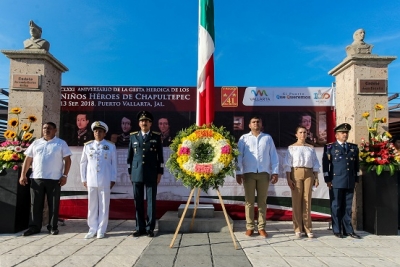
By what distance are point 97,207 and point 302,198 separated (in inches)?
120

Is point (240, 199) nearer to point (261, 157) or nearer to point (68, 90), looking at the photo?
point (261, 157)

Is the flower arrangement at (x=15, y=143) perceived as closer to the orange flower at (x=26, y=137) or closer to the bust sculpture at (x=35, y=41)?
the orange flower at (x=26, y=137)

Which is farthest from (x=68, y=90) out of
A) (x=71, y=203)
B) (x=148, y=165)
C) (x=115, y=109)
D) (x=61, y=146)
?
(x=148, y=165)

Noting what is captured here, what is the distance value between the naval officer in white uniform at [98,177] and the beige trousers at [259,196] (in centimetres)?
206

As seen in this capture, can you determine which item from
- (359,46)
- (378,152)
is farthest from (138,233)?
(359,46)

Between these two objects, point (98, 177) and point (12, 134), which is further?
point (12, 134)

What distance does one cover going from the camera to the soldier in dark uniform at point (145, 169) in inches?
172

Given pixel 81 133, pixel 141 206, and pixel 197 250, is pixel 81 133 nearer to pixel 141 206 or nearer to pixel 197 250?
pixel 141 206

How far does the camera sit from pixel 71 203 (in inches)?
225

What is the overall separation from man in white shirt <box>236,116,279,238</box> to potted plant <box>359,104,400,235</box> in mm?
1537

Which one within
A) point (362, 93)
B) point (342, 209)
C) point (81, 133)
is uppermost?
point (362, 93)

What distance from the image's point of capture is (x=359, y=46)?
527 cm

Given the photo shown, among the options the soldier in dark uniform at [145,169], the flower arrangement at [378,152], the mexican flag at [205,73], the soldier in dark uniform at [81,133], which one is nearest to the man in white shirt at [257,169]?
the mexican flag at [205,73]

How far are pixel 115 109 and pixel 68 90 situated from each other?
3.24 ft
